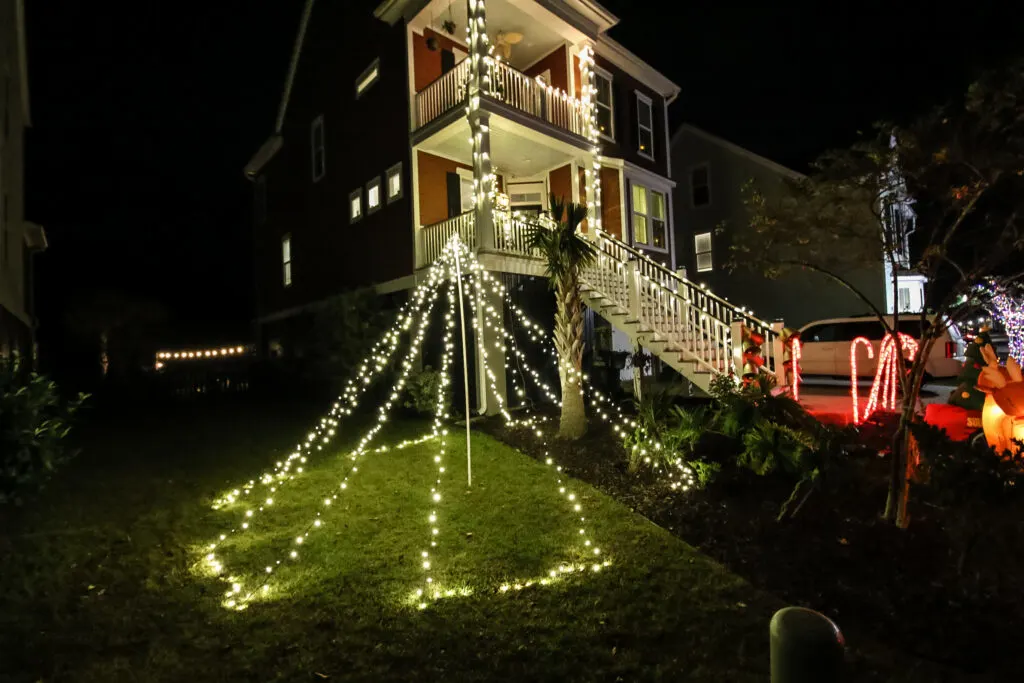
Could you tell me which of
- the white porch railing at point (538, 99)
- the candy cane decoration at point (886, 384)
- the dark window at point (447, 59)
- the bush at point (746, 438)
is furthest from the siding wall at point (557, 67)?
the bush at point (746, 438)

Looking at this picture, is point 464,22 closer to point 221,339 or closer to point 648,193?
point 648,193

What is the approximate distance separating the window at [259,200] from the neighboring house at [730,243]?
16.0m

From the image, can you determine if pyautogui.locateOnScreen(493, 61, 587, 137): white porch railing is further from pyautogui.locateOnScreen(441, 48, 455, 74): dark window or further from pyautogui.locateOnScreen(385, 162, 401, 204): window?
pyautogui.locateOnScreen(385, 162, 401, 204): window

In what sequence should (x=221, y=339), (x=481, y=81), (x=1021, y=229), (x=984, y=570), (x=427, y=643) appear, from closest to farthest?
(x=427, y=643), (x=984, y=570), (x=1021, y=229), (x=481, y=81), (x=221, y=339)

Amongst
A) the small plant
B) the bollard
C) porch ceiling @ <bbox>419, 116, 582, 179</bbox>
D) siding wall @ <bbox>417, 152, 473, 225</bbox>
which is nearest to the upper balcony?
porch ceiling @ <bbox>419, 116, 582, 179</bbox>

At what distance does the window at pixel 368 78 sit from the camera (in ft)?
44.0

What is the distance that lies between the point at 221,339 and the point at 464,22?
27.7 meters

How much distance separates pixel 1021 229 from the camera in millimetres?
5305

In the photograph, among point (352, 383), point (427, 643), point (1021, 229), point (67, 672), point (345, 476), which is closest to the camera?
point (67, 672)

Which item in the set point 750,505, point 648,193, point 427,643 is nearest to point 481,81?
point 648,193

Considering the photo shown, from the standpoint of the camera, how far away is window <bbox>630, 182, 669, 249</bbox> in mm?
16078

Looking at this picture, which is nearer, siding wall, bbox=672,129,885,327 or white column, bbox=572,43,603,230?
white column, bbox=572,43,603,230

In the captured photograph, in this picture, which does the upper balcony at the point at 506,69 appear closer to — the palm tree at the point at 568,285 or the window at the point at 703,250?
the palm tree at the point at 568,285

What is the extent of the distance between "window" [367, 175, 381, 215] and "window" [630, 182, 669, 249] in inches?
261
